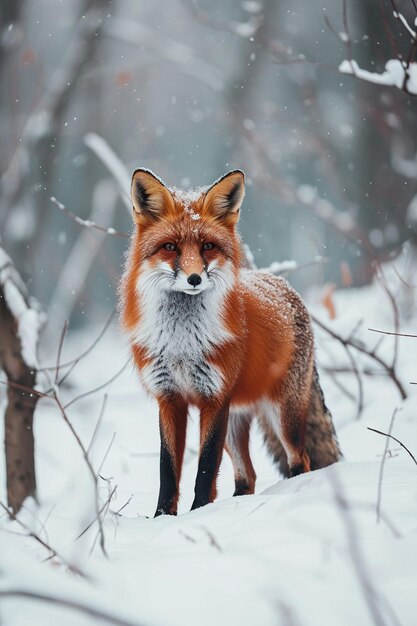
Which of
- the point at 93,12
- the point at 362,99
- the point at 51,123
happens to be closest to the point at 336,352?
the point at 51,123

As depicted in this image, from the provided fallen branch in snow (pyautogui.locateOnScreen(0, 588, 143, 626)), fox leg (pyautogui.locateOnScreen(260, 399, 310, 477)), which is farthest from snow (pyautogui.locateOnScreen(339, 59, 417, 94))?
fallen branch in snow (pyautogui.locateOnScreen(0, 588, 143, 626))

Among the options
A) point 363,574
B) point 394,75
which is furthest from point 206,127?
point 363,574

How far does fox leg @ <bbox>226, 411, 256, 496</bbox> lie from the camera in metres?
4.00

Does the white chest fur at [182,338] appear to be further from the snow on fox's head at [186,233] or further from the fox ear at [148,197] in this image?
the fox ear at [148,197]

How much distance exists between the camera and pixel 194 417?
153 inches

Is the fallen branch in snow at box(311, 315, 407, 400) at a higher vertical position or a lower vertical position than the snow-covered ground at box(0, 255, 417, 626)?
higher

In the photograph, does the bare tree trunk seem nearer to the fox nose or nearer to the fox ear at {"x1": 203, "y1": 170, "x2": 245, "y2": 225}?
the fox ear at {"x1": 203, "y1": 170, "x2": 245, "y2": 225}

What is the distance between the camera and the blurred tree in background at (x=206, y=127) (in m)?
6.74

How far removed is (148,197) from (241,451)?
172 centimetres

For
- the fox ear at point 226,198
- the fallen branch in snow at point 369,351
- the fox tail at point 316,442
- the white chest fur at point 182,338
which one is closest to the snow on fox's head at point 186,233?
the fox ear at point 226,198

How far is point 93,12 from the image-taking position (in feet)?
24.3

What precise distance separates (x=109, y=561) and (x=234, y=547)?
376 millimetres

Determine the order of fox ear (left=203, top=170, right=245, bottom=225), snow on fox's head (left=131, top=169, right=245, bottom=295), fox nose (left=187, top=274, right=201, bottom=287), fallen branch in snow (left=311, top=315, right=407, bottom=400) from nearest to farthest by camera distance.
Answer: fox nose (left=187, top=274, right=201, bottom=287)
snow on fox's head (left=131, top=169, right=245, bottom=295)
fox ear (left=203, top=170, right=245, bottom=225)
fallen branch in snow (left=311, top=315, right=407, bottom=400)

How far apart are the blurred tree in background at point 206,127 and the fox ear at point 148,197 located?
162 cm
